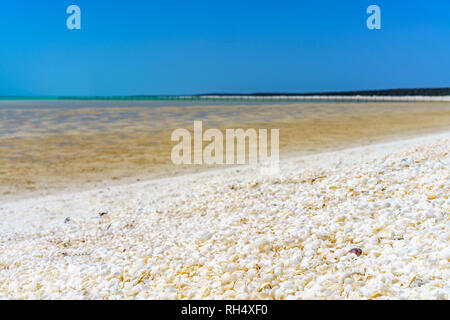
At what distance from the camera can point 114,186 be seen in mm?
9555

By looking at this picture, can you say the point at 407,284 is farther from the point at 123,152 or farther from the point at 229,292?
the point at 123,152

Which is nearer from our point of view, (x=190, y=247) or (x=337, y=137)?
(x=190, y=247)

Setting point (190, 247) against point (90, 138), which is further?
point (90, 138)

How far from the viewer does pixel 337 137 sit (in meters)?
18.1

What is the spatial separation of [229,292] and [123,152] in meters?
11.6
